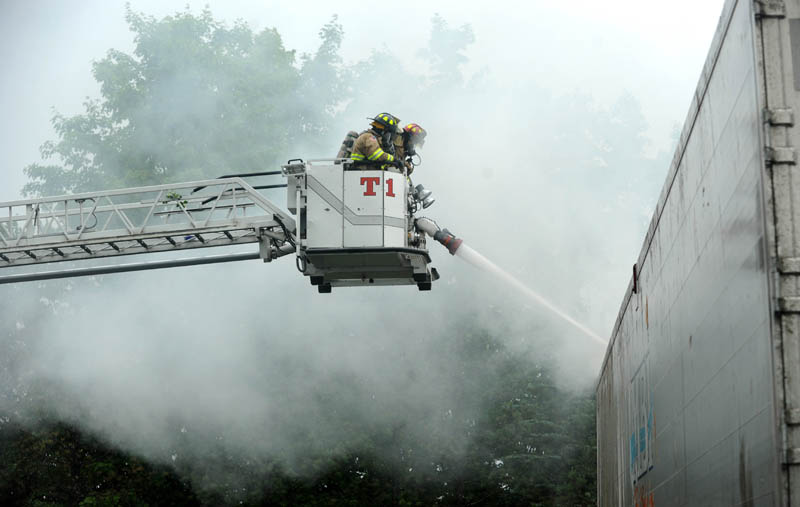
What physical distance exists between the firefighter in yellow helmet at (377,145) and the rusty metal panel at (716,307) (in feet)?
14.7

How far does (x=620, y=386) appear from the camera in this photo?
24.6 feet

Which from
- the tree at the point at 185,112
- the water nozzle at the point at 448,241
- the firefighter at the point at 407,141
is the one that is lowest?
the water nozzle at the point at 448,241

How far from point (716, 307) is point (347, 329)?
1884 cm

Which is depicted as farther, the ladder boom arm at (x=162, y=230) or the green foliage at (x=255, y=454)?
the green foliage at (x=255, y=454)

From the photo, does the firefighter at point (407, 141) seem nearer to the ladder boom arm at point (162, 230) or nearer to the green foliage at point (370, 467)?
the ladder boom arm at point (162, 230)

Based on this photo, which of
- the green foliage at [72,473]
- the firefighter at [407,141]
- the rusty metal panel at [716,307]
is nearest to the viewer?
the rusty metal panel at [716,307]

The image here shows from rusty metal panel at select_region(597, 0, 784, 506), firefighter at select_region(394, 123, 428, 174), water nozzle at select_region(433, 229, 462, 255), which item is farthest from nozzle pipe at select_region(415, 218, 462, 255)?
rusty metal panel at select_region(597, 0, 784, 506)

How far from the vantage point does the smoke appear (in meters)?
21.2

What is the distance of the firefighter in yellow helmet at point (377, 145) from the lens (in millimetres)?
9812

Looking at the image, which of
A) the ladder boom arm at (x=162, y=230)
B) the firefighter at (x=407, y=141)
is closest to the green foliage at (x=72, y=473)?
the ladder boom arm at (x=162, y=230)

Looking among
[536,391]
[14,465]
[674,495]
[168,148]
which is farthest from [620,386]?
[168,148]

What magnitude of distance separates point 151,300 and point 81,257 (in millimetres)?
10801

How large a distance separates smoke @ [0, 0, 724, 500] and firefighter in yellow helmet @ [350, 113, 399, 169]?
38.7 feet

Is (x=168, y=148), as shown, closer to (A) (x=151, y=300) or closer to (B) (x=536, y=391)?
(A) (x=151, y=300)
